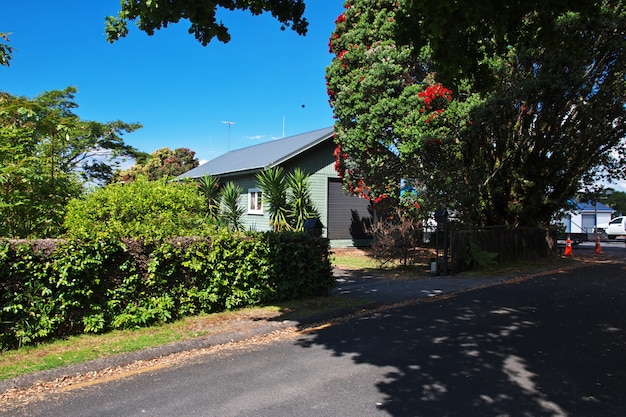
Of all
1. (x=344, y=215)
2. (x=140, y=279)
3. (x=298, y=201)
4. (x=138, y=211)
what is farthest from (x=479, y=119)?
(x=140, y=279)

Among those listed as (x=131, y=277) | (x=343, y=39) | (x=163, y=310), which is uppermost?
(x=343, y=39)

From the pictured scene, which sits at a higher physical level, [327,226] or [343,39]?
[343,39]

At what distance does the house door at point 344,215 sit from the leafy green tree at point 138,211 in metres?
11.6

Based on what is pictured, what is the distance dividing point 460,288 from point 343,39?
983cm

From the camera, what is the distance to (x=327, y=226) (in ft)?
63.7

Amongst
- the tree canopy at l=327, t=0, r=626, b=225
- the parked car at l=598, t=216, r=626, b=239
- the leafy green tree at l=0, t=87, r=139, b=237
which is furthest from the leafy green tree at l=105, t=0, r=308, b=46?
the parked car at l=598, t=216, r=626, b=239

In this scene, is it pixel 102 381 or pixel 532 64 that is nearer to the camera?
pixel 102 381

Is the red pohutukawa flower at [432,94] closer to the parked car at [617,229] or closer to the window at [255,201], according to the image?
the window at [255,201]

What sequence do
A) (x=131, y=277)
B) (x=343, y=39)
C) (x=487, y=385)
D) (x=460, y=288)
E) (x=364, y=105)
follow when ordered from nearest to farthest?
(x=487, y=385)
(x=131, y=277)
(x=460, y=288)
(x=364, y=105)
(x=343, y=39)

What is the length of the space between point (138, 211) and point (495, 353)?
6.23 metres

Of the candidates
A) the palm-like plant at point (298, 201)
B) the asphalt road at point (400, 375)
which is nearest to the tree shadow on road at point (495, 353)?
the asphalt road at point (400, 375)

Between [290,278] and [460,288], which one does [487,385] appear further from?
[460,288]

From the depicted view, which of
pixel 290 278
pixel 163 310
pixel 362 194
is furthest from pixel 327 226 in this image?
pixel 163 310

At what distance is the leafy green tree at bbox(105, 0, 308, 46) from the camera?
529 cm
